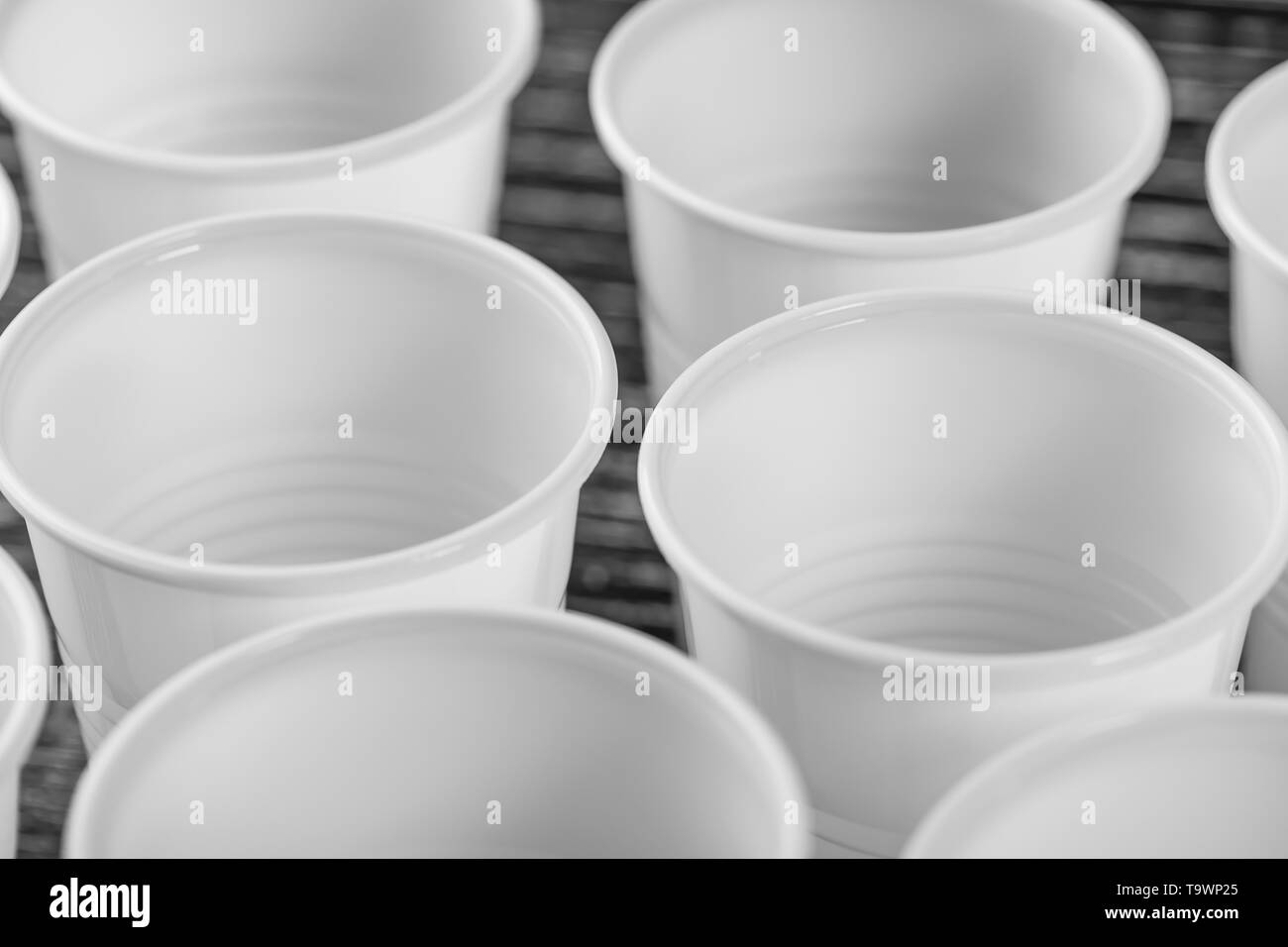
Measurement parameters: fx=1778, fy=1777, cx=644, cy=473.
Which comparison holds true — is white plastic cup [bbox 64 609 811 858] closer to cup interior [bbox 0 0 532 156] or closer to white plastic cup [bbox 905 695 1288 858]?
white plastic cup [bbox 905 695 1288 858]

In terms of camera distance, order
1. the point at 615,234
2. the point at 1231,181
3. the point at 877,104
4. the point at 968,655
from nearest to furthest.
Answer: the point at 968,655, the point at 1231,181, the point at 877,104, the point at 615,234

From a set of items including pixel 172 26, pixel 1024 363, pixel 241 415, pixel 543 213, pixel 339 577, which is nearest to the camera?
pixel 339 577

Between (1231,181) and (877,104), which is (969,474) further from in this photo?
(877,104)

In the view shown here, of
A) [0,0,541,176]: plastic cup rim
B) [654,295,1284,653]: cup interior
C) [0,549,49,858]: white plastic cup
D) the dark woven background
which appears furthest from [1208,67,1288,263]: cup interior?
[0,549,49,858]: white plastic cup

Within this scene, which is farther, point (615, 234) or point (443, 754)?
point (615, 234)

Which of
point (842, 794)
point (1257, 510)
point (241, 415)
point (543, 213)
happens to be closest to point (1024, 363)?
point (1257, 510)

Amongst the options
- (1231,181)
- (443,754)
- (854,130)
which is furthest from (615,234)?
(443,754)

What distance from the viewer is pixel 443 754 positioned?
2.04ft

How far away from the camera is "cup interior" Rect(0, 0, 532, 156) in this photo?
97 centimetres

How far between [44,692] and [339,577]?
101mm

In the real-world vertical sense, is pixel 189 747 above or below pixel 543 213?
above

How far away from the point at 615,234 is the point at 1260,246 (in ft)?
1.72

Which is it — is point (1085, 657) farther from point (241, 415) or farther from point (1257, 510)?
point (241, 415)
